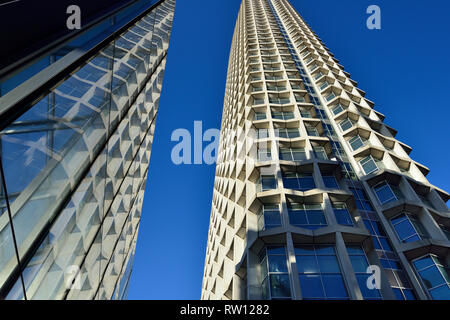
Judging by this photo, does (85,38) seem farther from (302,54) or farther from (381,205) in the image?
(302,54)

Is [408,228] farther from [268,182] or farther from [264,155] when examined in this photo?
[264,155]

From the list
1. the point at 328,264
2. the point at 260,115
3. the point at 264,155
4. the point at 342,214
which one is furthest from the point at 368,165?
the point at 328,264

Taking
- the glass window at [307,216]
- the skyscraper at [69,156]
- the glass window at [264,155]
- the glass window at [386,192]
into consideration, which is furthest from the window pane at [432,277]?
the skyscraper at [69,156]

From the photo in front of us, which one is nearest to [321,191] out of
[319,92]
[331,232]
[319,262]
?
[331,232]

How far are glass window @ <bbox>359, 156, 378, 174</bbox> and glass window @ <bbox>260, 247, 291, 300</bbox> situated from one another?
12.8 meters

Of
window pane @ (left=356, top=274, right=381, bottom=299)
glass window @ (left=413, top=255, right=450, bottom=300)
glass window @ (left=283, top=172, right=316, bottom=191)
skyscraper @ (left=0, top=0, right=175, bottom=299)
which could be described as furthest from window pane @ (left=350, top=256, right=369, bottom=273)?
skyscraper @ (left=0, top=0, right=175, bottom=299)

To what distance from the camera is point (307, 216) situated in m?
19.5

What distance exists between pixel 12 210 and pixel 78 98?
4.72 m

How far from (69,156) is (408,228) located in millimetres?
21604

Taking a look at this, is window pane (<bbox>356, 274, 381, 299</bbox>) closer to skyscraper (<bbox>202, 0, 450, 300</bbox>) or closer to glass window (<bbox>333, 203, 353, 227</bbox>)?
skyscraper (<bbox>202, 0, 450, 300</bbox>)

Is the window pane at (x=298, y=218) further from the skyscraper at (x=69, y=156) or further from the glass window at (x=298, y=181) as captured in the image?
the skyscraper at (x=69, y=156)

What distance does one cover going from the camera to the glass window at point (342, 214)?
1905cm

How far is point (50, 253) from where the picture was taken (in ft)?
30.6
